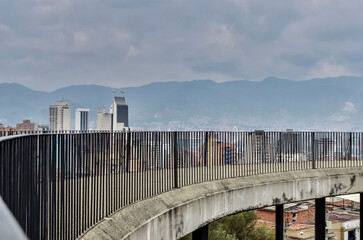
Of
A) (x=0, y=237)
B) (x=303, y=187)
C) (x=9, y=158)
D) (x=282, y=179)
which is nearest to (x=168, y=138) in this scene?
(x=282, y=179)

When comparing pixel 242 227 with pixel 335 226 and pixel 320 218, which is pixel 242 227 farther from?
pixel 335 226

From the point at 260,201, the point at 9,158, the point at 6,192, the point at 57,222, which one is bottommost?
the point at 260,201

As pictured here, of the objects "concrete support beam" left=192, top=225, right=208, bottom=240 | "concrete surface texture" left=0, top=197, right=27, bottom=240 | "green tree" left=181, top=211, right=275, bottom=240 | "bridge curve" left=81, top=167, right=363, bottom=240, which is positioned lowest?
"green tree" left=181, top=211, right=275, bottom=240

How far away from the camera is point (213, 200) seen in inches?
493

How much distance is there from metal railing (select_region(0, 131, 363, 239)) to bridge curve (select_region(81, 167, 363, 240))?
0.34 metres

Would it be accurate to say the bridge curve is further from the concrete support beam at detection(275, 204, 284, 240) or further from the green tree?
the green tree

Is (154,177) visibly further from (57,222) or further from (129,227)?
(57,222)

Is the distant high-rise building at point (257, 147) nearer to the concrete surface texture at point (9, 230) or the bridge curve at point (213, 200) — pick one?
the bridge curve at point (213, 200)

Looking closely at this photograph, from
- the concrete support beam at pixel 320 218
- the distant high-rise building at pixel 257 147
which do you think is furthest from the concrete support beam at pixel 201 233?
the concrete support beam at pixel 320 218

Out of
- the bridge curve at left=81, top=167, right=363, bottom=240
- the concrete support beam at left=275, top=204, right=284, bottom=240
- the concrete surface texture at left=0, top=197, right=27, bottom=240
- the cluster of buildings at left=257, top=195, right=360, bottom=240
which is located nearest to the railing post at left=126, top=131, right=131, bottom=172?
the bridge curve at left=81, top=167, right=363, bottom=240

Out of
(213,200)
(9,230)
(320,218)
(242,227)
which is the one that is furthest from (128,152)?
(242,227)

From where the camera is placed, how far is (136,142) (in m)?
10.3

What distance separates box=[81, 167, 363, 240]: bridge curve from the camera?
27.4 feet

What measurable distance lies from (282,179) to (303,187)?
127 centimetres
